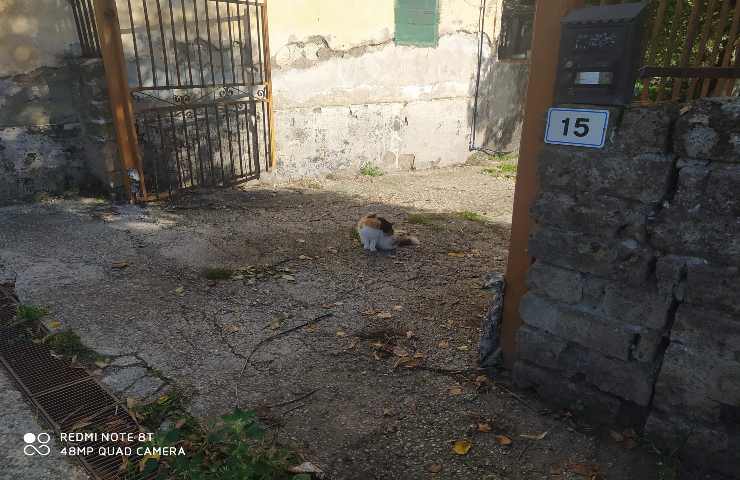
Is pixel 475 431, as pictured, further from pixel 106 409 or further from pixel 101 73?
pixel 101 73

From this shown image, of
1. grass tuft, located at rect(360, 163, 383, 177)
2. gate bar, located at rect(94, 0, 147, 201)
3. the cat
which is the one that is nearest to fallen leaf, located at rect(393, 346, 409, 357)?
the cat

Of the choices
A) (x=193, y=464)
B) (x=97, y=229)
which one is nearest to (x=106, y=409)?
(x=193, y=464)

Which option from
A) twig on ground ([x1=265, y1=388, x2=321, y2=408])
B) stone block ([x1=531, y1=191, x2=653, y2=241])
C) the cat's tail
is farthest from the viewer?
the cat's tail

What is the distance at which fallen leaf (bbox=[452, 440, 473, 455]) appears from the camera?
2.46 metres

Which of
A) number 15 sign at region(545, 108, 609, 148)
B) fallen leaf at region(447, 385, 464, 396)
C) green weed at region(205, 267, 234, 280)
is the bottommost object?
fallen leaf at region(447, 385, 464, 396)

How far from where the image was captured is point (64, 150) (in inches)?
220

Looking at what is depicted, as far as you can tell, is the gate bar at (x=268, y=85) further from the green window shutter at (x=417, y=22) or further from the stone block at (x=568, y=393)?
the stone block at (x=568, y=393)

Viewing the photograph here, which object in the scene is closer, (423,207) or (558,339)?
(558,339)

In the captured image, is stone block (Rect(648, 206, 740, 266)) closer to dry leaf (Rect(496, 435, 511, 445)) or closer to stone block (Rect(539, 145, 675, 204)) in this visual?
stone block (Rect(539, 145, 675, 204))

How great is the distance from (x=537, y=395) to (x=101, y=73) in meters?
5.12

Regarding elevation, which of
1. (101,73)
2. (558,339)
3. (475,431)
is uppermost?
(101,73)

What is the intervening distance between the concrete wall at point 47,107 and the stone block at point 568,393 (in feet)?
15.7

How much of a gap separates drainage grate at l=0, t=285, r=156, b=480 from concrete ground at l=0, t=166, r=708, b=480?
0.15 m

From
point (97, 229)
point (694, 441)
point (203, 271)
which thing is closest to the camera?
point (694, 441)
